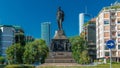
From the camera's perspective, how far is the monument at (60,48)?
68188 millimetres

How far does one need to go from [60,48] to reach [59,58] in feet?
7.27

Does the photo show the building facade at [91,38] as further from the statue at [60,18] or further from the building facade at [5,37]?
the statue at [60,18]

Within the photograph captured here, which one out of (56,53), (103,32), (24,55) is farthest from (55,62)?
(103,32)

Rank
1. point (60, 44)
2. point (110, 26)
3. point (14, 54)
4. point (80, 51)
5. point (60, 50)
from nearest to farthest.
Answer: point (60, 50) < point (60, 44) < point (14, 54) < point (80, 51) < point (110, 26)

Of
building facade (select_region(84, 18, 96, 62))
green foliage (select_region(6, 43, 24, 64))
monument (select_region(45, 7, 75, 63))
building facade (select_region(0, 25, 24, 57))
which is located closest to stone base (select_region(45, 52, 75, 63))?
monument (select_region(45, 7, 75, 63))

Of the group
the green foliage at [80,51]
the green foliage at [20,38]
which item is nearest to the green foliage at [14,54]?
the green foliage at [80,51]

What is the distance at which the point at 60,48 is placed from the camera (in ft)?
229

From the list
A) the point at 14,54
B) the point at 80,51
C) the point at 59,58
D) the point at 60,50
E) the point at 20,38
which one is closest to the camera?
the point at 59,58

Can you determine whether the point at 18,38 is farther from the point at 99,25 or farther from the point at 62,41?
the point at 62,41

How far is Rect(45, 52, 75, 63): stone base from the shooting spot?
2675 inches

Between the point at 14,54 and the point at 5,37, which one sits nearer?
the point at 14,54

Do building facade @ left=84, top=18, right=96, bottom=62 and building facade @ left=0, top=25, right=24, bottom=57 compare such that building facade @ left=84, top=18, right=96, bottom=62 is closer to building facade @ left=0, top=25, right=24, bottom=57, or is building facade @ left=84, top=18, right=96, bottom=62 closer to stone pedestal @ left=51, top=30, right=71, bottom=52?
building facade @ left=0, top=25, right=24, bottom=57

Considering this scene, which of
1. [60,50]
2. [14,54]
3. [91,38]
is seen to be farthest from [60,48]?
[91,38]

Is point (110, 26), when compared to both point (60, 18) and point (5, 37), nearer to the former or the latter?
point (5, 37)
